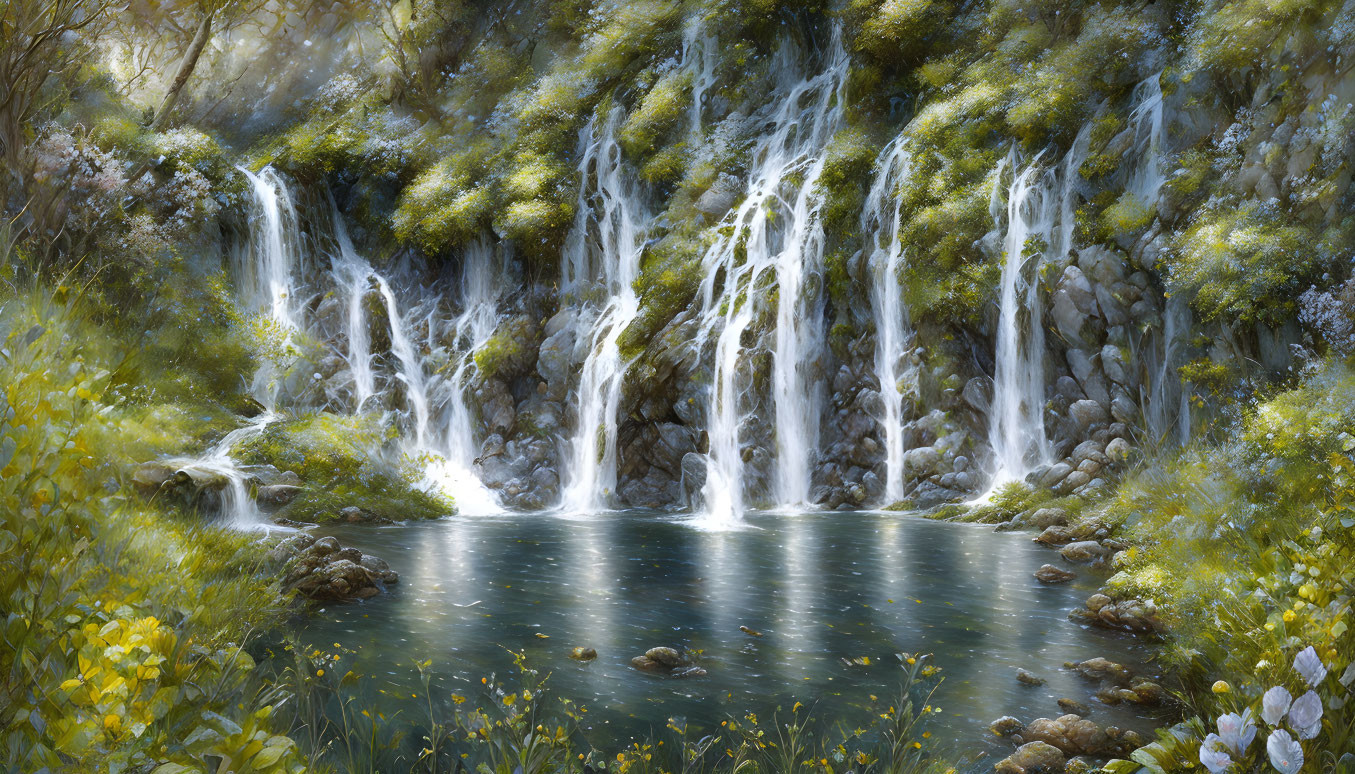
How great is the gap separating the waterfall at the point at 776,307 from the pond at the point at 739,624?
15.9 feet

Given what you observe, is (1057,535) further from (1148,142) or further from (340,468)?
(340,468)

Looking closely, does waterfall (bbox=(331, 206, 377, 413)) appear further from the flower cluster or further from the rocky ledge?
the flower cluster

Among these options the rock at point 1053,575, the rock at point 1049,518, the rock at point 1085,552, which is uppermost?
the rock at point 1049,518

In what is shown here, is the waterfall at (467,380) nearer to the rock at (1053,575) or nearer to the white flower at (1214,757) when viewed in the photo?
the rock at (1053,575)

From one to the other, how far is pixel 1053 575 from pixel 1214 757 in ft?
22.5

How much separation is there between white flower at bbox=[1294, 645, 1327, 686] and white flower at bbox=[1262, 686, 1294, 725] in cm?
8

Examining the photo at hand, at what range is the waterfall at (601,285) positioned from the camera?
18.0m

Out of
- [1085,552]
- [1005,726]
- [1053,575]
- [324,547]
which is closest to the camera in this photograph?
[1005,726]

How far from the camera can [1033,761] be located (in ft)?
14.3

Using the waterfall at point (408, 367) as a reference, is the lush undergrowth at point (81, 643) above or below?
below

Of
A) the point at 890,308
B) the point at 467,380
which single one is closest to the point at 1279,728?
the point at 890,308

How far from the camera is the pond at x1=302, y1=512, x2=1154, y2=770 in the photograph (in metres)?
5.26

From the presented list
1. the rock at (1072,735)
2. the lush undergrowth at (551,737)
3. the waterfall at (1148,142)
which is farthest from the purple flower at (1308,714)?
the waterfall at (1148,142)

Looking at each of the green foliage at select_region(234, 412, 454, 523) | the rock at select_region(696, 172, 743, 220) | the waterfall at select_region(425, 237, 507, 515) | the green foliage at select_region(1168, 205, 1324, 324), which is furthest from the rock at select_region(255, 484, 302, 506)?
the green foliage at select_region(1168, 205, 1324, 324)
